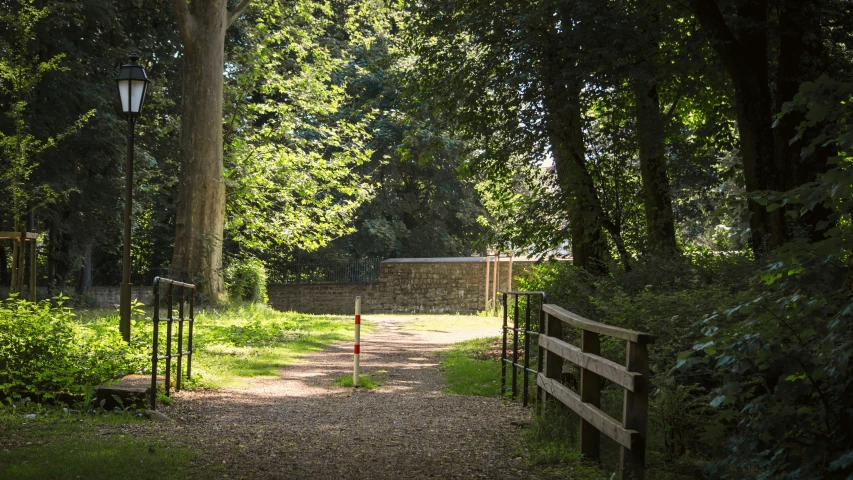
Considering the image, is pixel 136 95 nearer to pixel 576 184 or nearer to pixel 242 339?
pixel 242 339

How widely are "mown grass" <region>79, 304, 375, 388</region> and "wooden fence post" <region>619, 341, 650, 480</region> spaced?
562 centimetres

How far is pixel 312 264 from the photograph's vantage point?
101ft

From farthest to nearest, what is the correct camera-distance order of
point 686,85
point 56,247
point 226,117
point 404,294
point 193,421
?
point 404,294 < point 226,117 < point 56,247 < point 686,85 < point 193,421

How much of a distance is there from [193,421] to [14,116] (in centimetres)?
1198

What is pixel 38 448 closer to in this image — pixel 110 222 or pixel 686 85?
pixel 686 85

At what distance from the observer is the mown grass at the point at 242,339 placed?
33.4 ft

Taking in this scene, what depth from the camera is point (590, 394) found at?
5398 millimetres

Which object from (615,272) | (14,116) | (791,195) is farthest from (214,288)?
(791,195)

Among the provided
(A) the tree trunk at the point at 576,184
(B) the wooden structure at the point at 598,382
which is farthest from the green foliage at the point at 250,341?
(A) the tree trunk at the point at 576,184

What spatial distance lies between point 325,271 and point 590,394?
83.7ft

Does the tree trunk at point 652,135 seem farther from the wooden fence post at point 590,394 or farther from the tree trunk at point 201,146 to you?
the tree trunk at point 201,146

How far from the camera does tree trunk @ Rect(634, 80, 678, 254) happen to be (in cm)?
1070

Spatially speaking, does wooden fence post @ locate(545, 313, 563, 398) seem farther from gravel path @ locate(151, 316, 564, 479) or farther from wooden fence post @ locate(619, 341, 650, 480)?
wooden fence post @ locate(619, 341, 650, 480)

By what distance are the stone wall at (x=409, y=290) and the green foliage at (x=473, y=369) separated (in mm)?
12461
